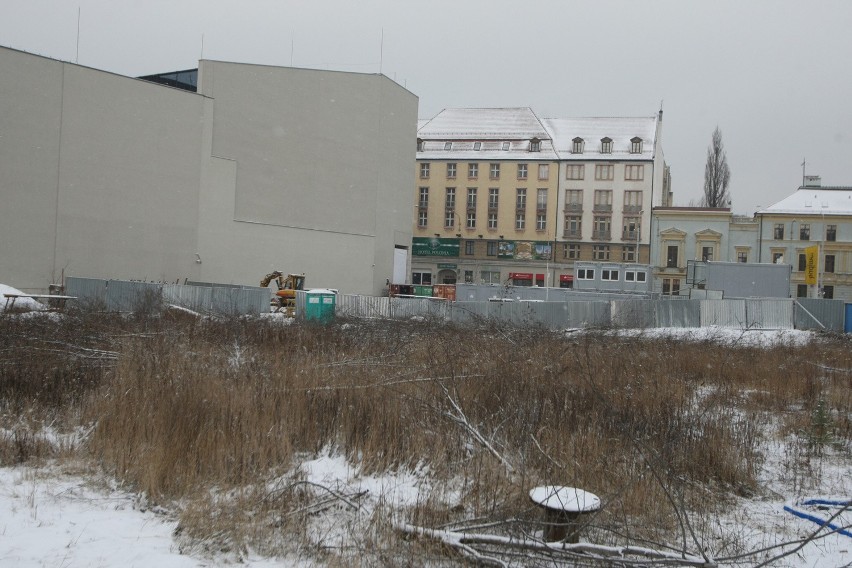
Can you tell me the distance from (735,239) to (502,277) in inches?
838

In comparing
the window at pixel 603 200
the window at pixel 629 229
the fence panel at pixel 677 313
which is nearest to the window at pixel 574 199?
the window at pixel 603 200

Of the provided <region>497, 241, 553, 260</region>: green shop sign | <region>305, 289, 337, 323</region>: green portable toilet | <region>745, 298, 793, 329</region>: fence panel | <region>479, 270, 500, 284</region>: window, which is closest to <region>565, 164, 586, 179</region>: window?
<region>497, 241, 553, 260</region>: green shop sign

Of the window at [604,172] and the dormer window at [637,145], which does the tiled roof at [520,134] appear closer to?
the dormer window at [637,145]

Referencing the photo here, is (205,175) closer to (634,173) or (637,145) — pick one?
(634,173)

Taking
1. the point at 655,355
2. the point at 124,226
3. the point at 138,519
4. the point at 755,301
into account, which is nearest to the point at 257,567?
the point at 138,519

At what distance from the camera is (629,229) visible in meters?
69.1

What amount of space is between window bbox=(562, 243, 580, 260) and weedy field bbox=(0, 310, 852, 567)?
186ft

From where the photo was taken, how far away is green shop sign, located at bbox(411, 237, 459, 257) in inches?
2842

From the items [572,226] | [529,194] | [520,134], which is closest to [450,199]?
[529,194]

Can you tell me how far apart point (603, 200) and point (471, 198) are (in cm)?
1266

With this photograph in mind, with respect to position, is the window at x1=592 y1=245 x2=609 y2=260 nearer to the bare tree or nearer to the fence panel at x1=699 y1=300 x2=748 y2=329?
the bare tree

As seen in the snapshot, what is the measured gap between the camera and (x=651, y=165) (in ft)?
223

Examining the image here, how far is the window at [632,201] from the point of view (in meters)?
68.5

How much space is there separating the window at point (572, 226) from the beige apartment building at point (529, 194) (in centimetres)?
10
